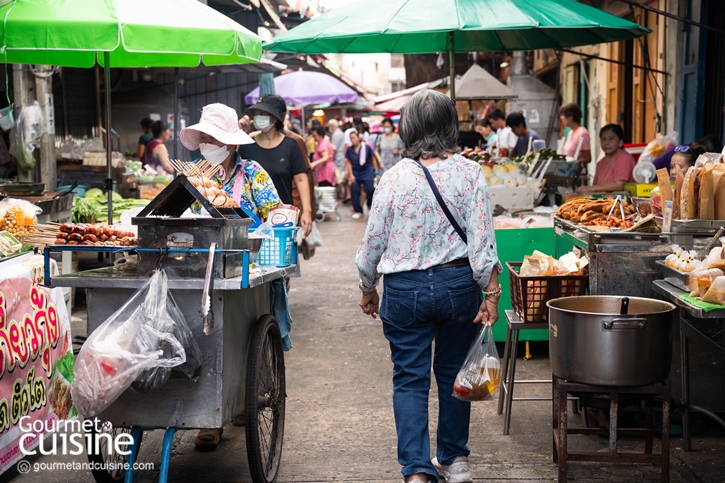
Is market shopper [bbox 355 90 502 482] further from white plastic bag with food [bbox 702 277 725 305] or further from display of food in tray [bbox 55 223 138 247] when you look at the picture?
display of food in tray [bbox 55 223 138 247]

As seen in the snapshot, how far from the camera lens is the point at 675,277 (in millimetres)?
4328

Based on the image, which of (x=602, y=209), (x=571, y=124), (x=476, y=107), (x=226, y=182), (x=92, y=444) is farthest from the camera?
(x=476, y=107)

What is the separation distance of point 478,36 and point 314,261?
495 cm

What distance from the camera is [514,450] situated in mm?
4836

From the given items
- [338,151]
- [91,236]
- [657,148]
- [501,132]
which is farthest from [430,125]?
[338,151]

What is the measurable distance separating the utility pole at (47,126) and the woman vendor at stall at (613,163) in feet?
19.8

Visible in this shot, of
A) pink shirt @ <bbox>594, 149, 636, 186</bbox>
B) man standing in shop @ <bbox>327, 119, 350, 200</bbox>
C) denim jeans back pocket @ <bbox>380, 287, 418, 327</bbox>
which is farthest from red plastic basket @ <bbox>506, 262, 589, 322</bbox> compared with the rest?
man standing in shop @ <bbox>327, 119, 350, 200</bbox>

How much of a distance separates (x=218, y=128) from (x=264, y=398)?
1.68 metres

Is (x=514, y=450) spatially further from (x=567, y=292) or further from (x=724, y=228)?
(x=724, y=228)

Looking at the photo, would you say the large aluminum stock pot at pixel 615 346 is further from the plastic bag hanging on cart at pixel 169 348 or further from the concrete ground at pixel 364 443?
the plastic bag hanging on cart at pixel 169 348

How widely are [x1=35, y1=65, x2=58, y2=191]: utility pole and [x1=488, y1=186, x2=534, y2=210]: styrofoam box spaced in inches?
207

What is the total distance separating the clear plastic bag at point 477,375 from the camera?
4035mm

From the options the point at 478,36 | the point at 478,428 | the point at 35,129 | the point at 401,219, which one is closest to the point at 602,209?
the point at 478,428

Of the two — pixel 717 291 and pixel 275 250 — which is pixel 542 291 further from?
pixel 275 250
